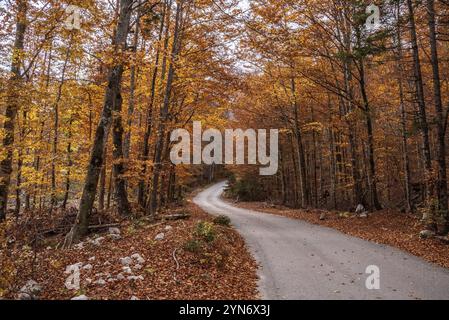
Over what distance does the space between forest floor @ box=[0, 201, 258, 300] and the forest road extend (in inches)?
25.7

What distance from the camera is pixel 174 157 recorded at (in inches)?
955

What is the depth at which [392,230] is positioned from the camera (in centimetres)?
1212

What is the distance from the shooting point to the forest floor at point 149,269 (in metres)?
5.94

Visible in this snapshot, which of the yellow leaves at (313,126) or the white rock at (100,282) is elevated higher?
the yellow leaves at (313,126)

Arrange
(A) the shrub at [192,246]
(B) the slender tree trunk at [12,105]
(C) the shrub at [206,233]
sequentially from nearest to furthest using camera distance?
(A) the shrub at [192,246]
(C) the shrub at [206,233]
(B) the slender tree trunk at [12,105]

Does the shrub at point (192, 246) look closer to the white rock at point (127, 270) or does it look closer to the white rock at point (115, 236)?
the white rock at point (127, 270)

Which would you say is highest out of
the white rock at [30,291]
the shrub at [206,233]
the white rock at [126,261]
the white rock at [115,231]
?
the shrub at [206,233]

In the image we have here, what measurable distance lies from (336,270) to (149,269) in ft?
14.6

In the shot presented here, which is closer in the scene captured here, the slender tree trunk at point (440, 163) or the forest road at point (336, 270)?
the forest road at point (336, 270)

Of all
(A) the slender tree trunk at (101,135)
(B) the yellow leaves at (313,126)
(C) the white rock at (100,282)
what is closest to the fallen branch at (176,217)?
(A) the slender tree trunk at (101,135)

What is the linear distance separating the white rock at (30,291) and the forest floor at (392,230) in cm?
910
